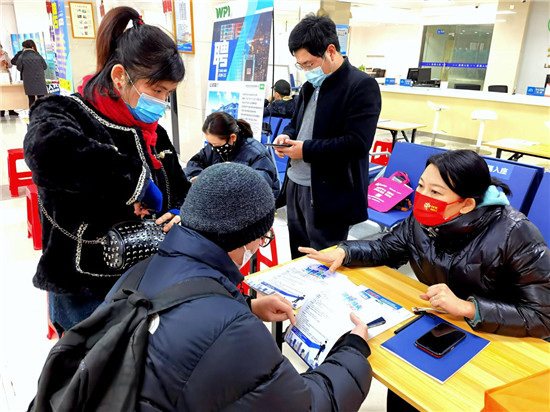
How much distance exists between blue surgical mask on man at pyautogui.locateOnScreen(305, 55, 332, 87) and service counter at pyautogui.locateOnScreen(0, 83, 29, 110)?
32.3ft

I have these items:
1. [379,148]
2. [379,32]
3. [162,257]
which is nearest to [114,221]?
[162,257]

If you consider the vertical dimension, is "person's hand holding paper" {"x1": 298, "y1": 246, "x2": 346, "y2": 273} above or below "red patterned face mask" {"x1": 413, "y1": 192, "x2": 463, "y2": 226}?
below

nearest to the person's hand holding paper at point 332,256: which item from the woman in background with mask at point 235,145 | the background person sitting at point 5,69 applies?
the woman in background with mask at point 235,145

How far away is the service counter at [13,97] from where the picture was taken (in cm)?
908

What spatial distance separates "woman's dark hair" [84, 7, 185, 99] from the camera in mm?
1130

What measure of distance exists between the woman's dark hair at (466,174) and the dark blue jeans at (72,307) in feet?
4.05

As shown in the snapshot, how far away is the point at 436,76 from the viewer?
37.4ft

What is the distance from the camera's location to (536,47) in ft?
26.9

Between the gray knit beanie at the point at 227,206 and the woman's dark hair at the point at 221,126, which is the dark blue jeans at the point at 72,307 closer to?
the gray knit beanie at the point at 227,206

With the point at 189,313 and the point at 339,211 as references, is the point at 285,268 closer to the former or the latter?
the point at 339,211

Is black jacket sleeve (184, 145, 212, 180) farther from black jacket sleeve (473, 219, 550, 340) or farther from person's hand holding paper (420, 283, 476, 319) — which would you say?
black jacket sleeve (473, 219, 550, 340)

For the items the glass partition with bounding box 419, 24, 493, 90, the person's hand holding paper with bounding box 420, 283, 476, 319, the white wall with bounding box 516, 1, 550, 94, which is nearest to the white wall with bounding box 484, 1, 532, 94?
the white wall with bounding box 516, 1, 550, 94

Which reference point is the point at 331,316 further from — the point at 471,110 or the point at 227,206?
the point at 471,110

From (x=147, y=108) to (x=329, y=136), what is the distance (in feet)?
2.94
